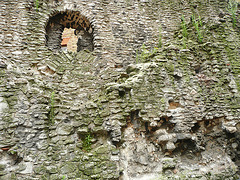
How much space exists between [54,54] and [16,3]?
184 cm

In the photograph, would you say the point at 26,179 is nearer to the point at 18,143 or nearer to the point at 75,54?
the point at 18,143

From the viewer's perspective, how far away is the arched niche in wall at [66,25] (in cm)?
516

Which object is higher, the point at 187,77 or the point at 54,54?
the point at 54,54

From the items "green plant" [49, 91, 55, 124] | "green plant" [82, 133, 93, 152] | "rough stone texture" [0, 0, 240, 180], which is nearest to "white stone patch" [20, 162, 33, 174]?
"rough stone texture" [0, 0, 240, 180]

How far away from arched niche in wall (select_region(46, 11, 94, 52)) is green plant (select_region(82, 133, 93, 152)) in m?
2.90

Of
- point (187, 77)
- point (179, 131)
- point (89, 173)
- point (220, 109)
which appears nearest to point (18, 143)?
point (89, 173)

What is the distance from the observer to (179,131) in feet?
11.5

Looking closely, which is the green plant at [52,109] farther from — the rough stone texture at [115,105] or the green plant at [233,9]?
the green plant at [233,9]

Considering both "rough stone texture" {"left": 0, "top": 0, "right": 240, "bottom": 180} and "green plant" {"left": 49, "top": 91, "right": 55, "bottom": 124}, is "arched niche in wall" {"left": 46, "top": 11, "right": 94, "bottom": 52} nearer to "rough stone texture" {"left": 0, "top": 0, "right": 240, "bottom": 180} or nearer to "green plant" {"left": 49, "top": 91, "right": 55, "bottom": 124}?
"rough stone texture" {"left": 0, "top": 0, "right": 240, "bottom": 180}

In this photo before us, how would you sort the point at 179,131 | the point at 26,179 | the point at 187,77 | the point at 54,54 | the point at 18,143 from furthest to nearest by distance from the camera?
the point at 54,54, the point at 187,77, the point at 179,131, the point at 18,143, the point at 26,179

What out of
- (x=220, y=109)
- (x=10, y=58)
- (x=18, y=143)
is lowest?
(x=18, y=143)

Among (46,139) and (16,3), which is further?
(16,3)

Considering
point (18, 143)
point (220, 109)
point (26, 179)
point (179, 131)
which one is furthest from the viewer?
point (220, 109)

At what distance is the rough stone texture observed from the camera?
3205 millimetres
